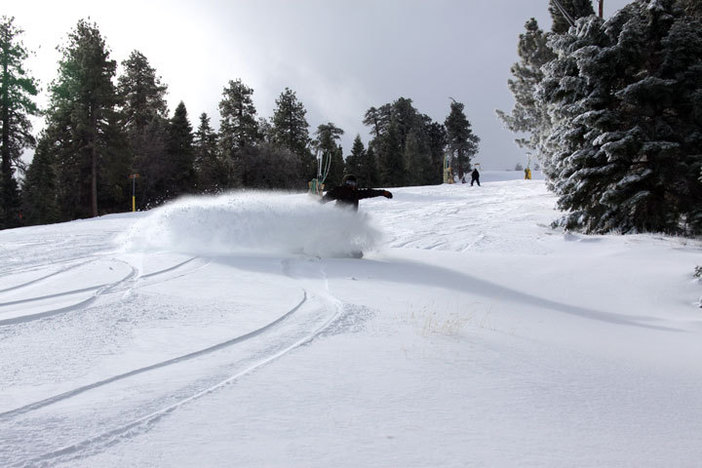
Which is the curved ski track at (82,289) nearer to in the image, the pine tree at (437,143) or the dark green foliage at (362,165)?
the dark green foliage at (362,165)

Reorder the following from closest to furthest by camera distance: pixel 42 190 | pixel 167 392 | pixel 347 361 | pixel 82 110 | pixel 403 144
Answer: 1. pixel 167 392
2. pixel 347 361
3. pixel 82 110
4. pixel 42 190
5. pixel 403 144

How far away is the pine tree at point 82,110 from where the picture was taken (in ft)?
145

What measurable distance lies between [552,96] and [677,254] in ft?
20.2

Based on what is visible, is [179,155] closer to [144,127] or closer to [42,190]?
[144,127]

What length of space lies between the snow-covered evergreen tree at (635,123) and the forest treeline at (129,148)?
17.4 m

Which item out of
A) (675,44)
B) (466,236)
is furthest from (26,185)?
(675,44)

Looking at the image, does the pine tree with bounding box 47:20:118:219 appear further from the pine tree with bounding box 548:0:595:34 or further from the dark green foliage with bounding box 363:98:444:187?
the dark green foliage with bounding box 363:98:444:187

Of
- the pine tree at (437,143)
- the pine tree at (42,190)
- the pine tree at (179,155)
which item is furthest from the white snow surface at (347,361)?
the pine tree at (437,143)

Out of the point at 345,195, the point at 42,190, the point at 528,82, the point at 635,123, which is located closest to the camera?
the point at 345,195

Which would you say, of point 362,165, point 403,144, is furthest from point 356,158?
point 403,144

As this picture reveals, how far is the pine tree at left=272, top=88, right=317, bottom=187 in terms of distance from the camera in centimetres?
7450

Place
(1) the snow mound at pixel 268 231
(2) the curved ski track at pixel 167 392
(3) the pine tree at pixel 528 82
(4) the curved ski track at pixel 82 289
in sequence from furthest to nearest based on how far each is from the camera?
(3) the pine tree at pixel 528 82
(1) the snow mound at pixel 268 231
(4) the curved ski track at pixel 82 289
(2) the curved ski track at pixel 167 392

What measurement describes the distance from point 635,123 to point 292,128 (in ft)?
219

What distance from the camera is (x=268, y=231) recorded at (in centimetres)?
1030
